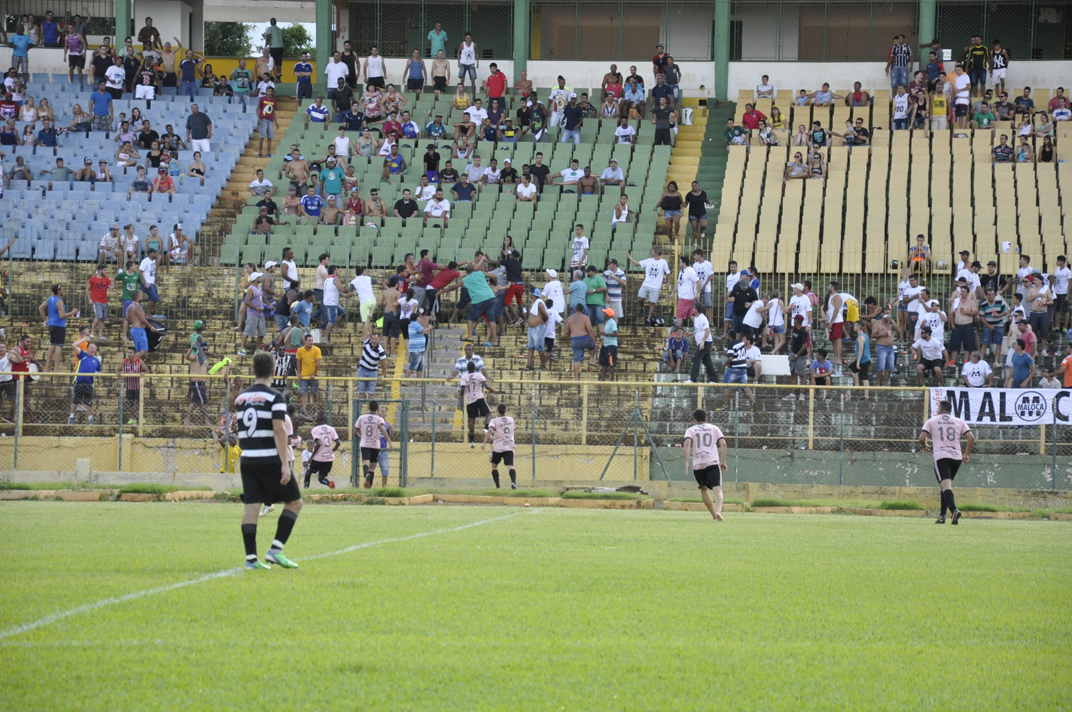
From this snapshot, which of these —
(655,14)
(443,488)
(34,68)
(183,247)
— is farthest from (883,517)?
(34,68)

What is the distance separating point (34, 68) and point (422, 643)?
136ft

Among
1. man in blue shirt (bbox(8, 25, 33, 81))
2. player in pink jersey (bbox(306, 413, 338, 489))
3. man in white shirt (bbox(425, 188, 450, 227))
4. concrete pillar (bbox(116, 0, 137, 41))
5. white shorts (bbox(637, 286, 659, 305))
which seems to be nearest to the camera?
player in pink jersey (bbox(306, 413, 338, 489))

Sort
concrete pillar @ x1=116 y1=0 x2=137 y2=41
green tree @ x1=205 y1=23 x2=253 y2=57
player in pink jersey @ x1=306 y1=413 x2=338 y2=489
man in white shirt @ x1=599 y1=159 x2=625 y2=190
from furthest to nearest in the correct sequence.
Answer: green tree @ x1=205 y1=23 x2=253 y2=57
concrete pillar @ x1=116 y1=0 x2=137 y2=41
man in white shirt @ x1=599 y1=159 x2=625 y2=190
player in pink jersey @ x1=306 y1=413 x2=338 y2=489

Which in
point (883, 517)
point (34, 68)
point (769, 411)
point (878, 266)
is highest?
point (34, 68)

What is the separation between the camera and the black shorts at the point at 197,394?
977 inches

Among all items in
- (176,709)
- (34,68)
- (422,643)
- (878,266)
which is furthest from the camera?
(34,68)

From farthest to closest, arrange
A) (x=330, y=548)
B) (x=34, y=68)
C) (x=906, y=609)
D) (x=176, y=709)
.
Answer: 1. (x=34, y=68)
2. (x=330, y=548)
3. (x=906, y=609)
4. (x=176, y=709)

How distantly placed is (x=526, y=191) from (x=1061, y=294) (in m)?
13.6

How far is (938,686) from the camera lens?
246 inches

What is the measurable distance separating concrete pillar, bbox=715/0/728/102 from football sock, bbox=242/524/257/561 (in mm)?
34217

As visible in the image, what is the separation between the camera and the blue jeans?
25922mm

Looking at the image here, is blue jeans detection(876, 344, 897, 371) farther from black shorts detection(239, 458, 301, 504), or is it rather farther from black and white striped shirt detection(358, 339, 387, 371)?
black shorts detection(239, 458, 301, 504)

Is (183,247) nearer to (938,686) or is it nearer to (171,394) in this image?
(171,394)

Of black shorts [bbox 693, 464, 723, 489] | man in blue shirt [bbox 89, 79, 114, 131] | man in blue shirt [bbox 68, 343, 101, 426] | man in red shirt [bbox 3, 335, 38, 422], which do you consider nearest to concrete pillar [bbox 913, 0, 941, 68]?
man in blue shirt [bbox 89, 79, 114, 131]
